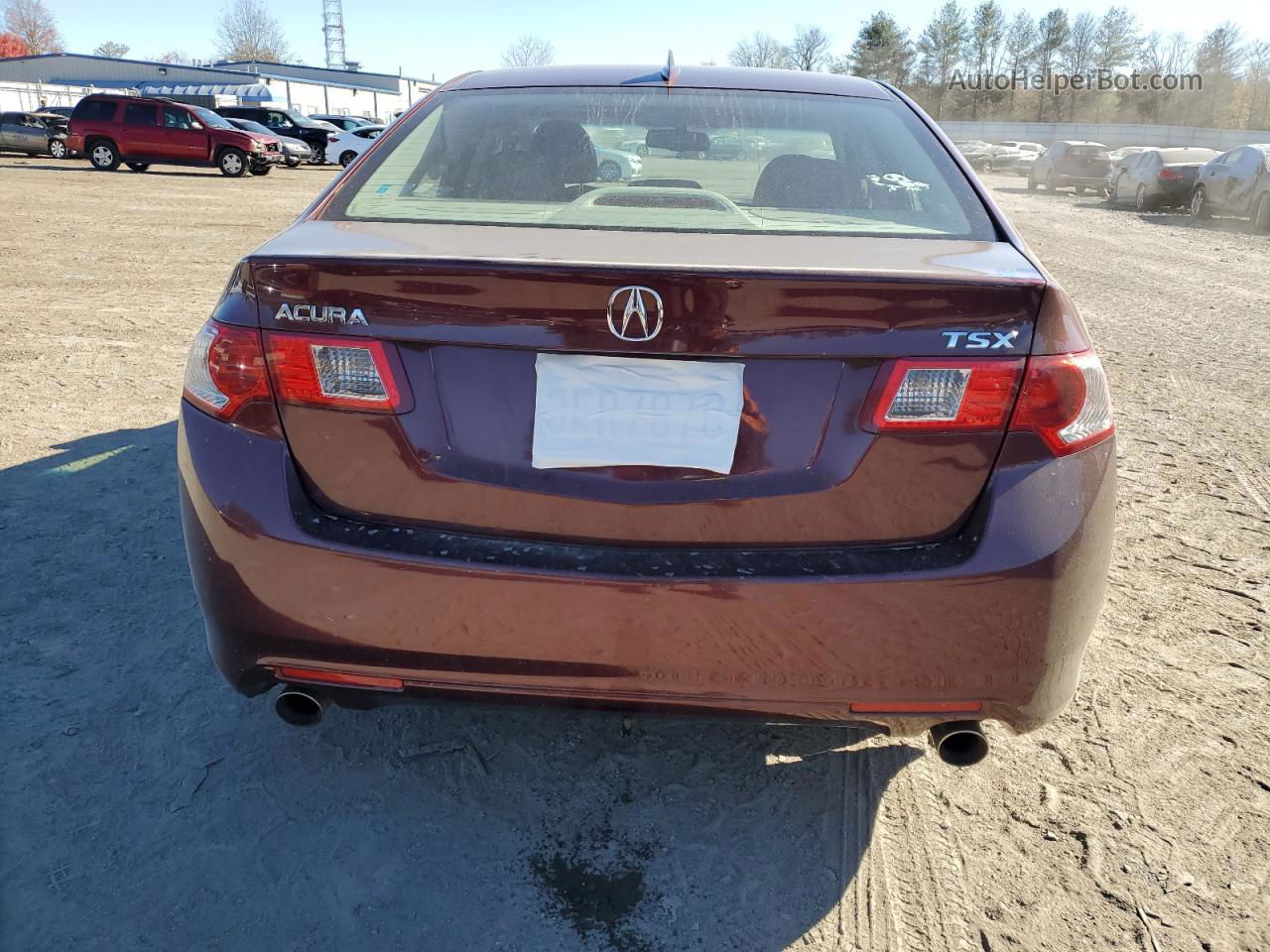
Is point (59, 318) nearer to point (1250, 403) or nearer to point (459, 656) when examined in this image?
point (459, 656)

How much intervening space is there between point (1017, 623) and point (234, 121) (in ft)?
101

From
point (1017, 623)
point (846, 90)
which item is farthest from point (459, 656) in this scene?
point (846, 90)

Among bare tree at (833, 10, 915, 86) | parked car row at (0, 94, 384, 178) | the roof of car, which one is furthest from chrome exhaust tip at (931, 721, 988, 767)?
bare tree at (833, 10, 915, 86)

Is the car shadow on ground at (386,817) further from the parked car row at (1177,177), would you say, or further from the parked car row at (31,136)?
the parked car row at (31,136)

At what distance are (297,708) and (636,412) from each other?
1.00 metres

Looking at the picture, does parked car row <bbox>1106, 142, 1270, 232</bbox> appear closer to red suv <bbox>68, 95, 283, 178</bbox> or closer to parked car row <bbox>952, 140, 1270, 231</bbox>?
parked car row <bbox>952, 140, 1270, 231</bbox>

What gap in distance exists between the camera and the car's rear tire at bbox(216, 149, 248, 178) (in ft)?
81.4

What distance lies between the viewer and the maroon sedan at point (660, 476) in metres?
1.74

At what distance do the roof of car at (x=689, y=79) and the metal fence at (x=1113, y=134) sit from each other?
52955 mm

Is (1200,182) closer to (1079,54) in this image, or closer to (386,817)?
(386,817)

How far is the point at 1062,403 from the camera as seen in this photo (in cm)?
180

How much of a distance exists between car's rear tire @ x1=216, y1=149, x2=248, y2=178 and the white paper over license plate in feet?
86.4

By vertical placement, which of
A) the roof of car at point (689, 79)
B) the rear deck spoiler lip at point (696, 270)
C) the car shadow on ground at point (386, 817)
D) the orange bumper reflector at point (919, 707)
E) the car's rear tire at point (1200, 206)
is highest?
the roof of car at point (689, 79)

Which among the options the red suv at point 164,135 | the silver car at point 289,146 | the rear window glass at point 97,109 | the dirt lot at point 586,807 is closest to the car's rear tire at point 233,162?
the red suv at point 164,135
